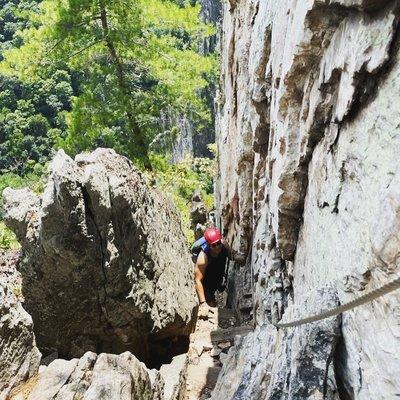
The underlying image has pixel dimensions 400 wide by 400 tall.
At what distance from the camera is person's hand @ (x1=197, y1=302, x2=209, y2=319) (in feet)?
27.3

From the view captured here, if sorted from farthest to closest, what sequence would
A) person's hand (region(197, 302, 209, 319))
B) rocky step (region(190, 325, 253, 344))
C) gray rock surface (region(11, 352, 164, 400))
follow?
person's hand (region(197, 302, 209, 319))
rocky step (region(190, 325, 253, 344))
gray rock surface (region(11, 352, 164, 400))

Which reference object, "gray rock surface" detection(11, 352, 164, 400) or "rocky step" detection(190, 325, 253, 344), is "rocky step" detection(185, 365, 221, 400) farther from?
"gray rock surface" detection(11, 352, 164, 400)

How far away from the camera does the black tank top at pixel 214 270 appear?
8.89m

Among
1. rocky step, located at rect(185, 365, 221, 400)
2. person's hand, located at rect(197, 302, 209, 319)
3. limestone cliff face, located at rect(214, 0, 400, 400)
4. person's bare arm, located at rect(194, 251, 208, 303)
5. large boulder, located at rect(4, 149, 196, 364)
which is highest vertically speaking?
limestone cliff face, located at rect(214, 0, 400, 400)

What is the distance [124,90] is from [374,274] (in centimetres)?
1058

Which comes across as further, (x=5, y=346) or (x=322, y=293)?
(x=5, y=346)

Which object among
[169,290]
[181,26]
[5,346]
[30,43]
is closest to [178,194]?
[181,26]

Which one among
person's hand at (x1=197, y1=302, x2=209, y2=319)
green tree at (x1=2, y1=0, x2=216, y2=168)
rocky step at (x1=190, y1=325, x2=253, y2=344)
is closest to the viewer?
rocky step at (x1=190, y1=325, x2=253, y2=344)

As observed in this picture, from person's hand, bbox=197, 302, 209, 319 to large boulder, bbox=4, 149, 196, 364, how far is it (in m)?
1.44

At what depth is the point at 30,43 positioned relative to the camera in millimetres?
11273

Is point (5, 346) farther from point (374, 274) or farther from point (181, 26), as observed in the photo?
point (181, 26)

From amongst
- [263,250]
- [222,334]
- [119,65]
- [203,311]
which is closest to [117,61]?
[119,65]

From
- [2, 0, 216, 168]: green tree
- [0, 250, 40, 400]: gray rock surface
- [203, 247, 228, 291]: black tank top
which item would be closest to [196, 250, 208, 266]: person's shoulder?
[203, 247, 228, 291]: black tank top

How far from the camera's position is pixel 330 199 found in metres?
3.44
